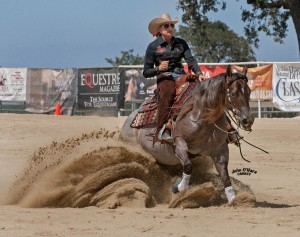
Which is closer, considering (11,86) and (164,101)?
(164,101)

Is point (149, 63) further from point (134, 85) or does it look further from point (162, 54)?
point (134, 85)

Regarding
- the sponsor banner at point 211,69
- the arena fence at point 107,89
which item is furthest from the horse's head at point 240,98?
the sponsor banner at point 211,69

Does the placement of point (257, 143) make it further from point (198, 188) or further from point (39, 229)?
point (39, 229)

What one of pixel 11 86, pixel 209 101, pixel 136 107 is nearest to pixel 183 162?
pixel 209 101

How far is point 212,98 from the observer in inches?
384

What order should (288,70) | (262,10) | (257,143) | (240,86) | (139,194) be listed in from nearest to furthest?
(240,86) < (139,194) < (257,143) < (288,70) < (262,10)

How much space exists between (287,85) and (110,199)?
12.2m

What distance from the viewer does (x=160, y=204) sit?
34.5 feet

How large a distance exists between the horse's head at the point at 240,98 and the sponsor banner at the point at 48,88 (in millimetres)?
14626

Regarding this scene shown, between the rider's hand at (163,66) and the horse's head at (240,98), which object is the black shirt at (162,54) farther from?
the horse's head at (240,98)

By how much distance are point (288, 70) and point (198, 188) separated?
12.3 metres

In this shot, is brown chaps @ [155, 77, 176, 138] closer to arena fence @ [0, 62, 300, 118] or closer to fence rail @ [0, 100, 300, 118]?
arena fence @ [0, 62, 300, 118]

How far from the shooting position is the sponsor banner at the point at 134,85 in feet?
73.1

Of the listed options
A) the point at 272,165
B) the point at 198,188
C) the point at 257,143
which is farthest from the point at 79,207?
the point at 257,143
